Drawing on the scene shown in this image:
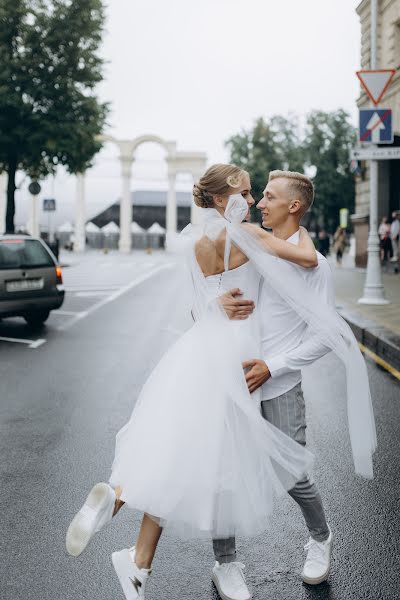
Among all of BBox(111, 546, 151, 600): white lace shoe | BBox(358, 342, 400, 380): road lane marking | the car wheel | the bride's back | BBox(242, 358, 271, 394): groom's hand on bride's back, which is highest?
the bride's back

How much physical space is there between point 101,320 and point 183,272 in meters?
10.5

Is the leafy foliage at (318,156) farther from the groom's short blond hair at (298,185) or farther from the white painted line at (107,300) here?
the groom's short blond hair at (298,185)

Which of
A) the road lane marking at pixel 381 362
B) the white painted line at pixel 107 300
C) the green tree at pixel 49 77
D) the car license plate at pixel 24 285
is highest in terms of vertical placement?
the green tree at pixel 49 77

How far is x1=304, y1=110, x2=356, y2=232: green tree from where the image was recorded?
6431 centimetres

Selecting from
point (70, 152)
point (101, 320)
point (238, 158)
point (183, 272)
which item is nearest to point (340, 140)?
point (238, 158)

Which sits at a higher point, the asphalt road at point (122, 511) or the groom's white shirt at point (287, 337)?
the groom's white shirt at point (287, 337)

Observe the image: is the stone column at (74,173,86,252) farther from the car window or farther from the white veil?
the white veil

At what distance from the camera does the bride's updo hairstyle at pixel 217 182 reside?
289 cm

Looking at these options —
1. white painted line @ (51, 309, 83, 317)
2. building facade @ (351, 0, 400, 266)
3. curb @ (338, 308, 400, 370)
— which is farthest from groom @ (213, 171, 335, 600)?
building facade @ (351, 0, 400, 266)

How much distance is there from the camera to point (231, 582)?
3055 millimetres

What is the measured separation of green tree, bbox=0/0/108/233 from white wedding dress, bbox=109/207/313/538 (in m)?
23.2

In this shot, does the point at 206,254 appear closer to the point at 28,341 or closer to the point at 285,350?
the point at 285,350

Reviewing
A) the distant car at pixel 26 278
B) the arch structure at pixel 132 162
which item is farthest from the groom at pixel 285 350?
the arch structure at pixel 132 162

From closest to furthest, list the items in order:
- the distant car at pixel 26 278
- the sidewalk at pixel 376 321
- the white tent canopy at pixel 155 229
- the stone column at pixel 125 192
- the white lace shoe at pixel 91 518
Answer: the white lace shoe at pixel 91 518 < the sidewalk at pixel 376 321 < the distant car at pixel 26 278 < the stone column at pixel 125 192 < the white tent canopy at pixel 155 229
